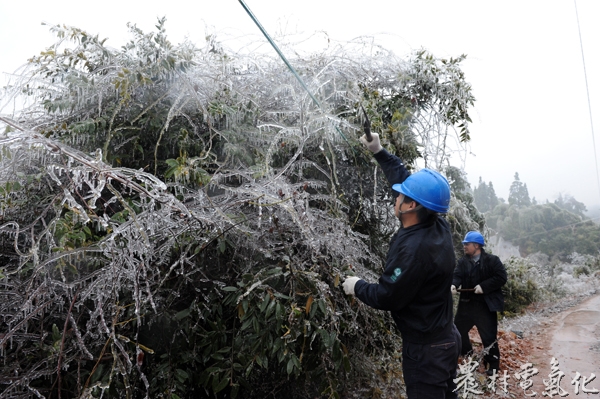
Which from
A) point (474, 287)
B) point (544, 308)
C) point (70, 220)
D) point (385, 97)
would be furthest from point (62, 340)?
point (544, 308)

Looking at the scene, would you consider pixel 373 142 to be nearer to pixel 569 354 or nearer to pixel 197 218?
pixel 197 218

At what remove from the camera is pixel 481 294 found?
172 inches

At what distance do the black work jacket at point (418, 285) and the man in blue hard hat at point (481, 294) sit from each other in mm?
2234

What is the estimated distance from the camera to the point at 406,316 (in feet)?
7.25

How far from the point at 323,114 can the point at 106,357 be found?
2.02 metres

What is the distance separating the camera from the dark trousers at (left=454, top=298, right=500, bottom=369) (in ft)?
14.1

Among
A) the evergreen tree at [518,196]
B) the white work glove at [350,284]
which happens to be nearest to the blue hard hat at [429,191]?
the white work glove at [350,284]

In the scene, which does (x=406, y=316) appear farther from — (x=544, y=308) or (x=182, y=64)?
(x=544, y=308)

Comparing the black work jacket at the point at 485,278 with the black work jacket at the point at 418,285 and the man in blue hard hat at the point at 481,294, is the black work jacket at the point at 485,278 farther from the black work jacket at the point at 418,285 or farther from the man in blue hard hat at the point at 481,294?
the black work jacket at the point at 418,285

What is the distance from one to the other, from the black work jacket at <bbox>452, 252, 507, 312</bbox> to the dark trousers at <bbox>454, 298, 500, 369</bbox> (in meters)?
0.09

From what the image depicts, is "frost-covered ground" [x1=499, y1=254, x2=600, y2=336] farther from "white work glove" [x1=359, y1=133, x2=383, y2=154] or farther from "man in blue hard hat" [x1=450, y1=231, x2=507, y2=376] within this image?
"white work glove" [x1=359, y1=133, x2=383, y2=154]

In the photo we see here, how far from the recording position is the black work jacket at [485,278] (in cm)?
427

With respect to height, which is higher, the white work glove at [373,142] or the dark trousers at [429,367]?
the white work glove at [373,142]

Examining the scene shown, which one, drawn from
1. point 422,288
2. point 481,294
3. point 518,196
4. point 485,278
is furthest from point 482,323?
point 518,196
